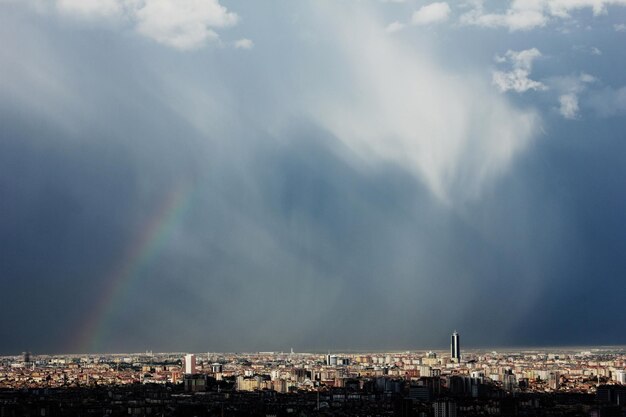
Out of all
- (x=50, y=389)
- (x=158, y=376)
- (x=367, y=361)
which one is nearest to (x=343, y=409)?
(x=50, y=389)

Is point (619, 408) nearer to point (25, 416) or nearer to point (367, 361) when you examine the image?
point (25, 416)

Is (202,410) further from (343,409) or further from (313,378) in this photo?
(313,378)

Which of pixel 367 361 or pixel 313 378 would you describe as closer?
pixel 313 378

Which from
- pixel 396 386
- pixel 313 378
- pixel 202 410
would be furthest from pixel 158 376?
pixel 202 410

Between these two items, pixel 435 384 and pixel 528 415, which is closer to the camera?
pixel 528 415

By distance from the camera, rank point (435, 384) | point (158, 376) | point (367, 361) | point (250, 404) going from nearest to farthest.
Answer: point (250, 404) → point (435, 384) → point (158, 376) → point (367, 361)

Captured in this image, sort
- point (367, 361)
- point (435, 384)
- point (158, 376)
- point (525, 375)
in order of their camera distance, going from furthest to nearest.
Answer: point (367, 361) < point (158, 376) < point (525, 375) < point (435, 384)

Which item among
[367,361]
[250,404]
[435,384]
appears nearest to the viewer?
[250,404]

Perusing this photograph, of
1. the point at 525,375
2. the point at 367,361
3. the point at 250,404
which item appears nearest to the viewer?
the point at 250,404
